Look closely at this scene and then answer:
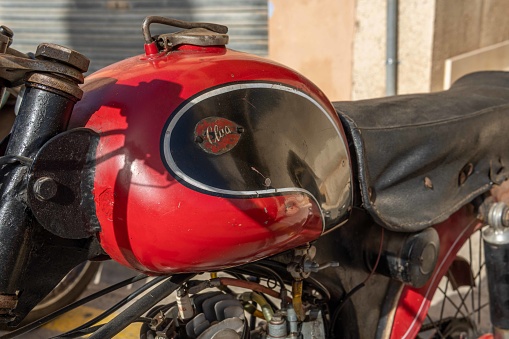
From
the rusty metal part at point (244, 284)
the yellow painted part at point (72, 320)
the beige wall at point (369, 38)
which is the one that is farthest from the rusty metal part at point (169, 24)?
the beige wall at point (369, 38)

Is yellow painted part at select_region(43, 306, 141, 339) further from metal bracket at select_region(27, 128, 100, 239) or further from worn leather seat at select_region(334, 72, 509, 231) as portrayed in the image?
metal bracket at select_region(27, 128, 100, 239)

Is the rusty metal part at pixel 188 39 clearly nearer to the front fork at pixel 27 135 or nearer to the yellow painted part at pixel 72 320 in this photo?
the front fork at pixel 27 135

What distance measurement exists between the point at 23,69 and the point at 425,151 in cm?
121

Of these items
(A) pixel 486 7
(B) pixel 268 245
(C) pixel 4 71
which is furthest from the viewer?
(A) pixel 486 7

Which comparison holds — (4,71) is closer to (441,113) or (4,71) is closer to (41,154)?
(41,154)

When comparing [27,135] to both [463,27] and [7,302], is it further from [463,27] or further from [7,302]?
[463,27]

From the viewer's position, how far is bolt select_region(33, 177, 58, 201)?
1354 mm

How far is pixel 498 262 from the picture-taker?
224 centimetres

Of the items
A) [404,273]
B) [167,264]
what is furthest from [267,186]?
[404,273]

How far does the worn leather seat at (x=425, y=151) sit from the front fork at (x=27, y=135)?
0.80 metres

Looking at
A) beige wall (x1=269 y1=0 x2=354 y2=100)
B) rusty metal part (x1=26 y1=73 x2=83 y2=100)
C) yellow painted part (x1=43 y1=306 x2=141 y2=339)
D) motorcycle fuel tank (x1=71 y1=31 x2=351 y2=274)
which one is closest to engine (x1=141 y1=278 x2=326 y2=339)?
motorcycle fuel tank (x1=71 y1=31 x2=351 y2=274)

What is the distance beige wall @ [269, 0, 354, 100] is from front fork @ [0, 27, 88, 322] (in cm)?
391

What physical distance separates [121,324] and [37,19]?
6.00 meters

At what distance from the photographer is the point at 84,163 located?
4.74ft
